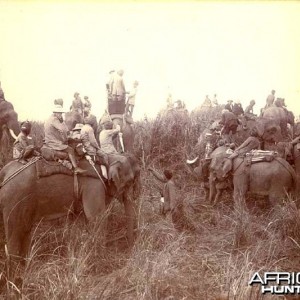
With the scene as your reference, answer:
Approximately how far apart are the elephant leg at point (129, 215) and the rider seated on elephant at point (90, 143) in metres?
0.31

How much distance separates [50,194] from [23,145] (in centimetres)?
41

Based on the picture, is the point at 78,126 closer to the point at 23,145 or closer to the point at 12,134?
the point at 23,145

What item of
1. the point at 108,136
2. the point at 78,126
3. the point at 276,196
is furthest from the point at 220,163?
the point at 78,126

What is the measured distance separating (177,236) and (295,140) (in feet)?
4.08

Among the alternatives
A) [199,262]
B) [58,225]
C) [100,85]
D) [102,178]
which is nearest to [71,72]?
[100,85]

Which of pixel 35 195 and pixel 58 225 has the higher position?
pixel 35 195

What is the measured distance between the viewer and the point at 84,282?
324 cm

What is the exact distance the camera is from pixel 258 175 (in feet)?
12.9

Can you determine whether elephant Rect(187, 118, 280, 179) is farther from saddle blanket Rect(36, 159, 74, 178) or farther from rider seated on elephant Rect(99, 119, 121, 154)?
saddle blanket Rect(36, 159, 74, 178)

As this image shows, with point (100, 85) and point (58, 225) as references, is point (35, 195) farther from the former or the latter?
point (100, 85)

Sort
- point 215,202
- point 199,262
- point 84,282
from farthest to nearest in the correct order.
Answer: point 215,202, point 199,262, point 84,282

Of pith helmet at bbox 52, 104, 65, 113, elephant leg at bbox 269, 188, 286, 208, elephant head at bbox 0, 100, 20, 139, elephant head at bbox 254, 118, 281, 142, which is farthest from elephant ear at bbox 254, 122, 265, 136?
elephant head at bbox 0, 100, 20, 139

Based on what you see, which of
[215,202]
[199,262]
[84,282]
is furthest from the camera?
[215,202]

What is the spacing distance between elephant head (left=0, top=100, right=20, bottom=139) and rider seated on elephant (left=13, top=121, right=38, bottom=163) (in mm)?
128
